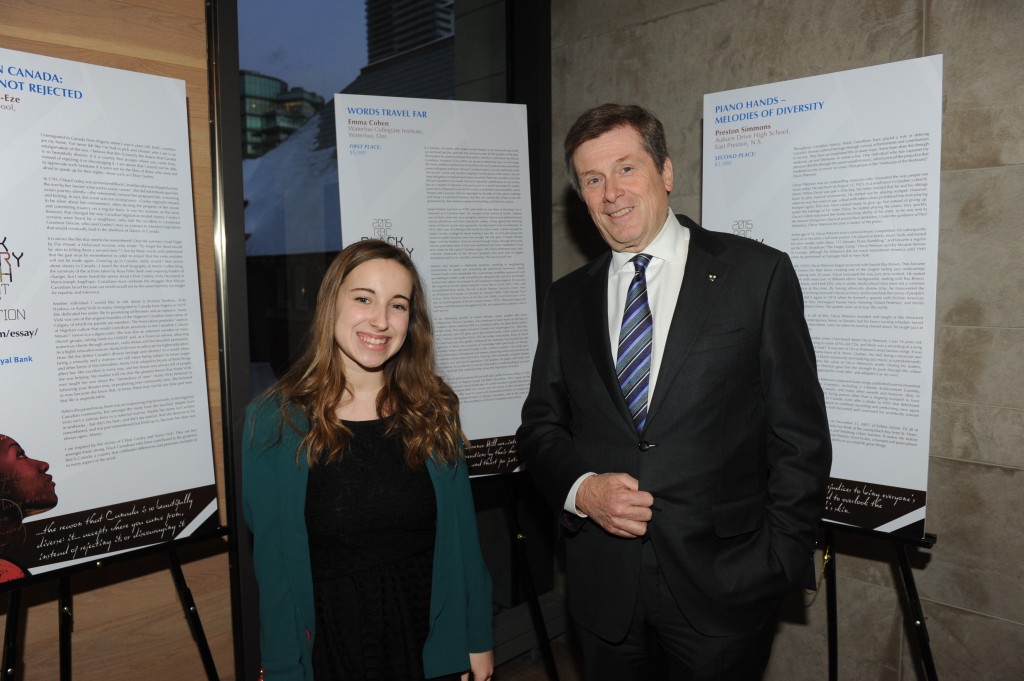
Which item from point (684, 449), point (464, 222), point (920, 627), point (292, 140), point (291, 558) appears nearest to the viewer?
point (291, 558)

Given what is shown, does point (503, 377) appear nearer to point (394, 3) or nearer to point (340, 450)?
point (340, 450)

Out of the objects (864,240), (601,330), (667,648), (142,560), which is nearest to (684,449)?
(601,330)

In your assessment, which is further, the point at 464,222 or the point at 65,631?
the point at 464,222

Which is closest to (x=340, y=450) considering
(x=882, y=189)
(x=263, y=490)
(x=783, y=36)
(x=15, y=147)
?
(x=263, y=490)

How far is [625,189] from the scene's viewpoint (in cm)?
187

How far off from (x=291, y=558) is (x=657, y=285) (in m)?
1.10

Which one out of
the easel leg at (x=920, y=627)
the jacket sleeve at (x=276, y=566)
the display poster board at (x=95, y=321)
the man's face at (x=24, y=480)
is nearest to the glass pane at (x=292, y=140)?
the display poster board at (x=95, y=321)

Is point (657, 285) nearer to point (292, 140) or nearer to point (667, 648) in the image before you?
point (667, 648)

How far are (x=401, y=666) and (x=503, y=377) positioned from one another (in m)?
1.26

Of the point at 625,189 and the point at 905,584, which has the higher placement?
the point at 625,189

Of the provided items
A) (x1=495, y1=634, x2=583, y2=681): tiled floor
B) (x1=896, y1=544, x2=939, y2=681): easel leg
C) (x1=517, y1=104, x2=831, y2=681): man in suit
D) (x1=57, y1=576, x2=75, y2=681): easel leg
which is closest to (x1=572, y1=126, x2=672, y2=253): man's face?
(x1=517, y1=104, x2=831, y2=681): man in suit

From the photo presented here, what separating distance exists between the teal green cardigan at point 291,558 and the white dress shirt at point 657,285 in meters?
0.34

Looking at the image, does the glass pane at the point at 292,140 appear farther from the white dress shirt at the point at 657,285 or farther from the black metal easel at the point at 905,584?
the black metal easel at the point at 905,584

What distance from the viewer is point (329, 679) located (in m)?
1.67
